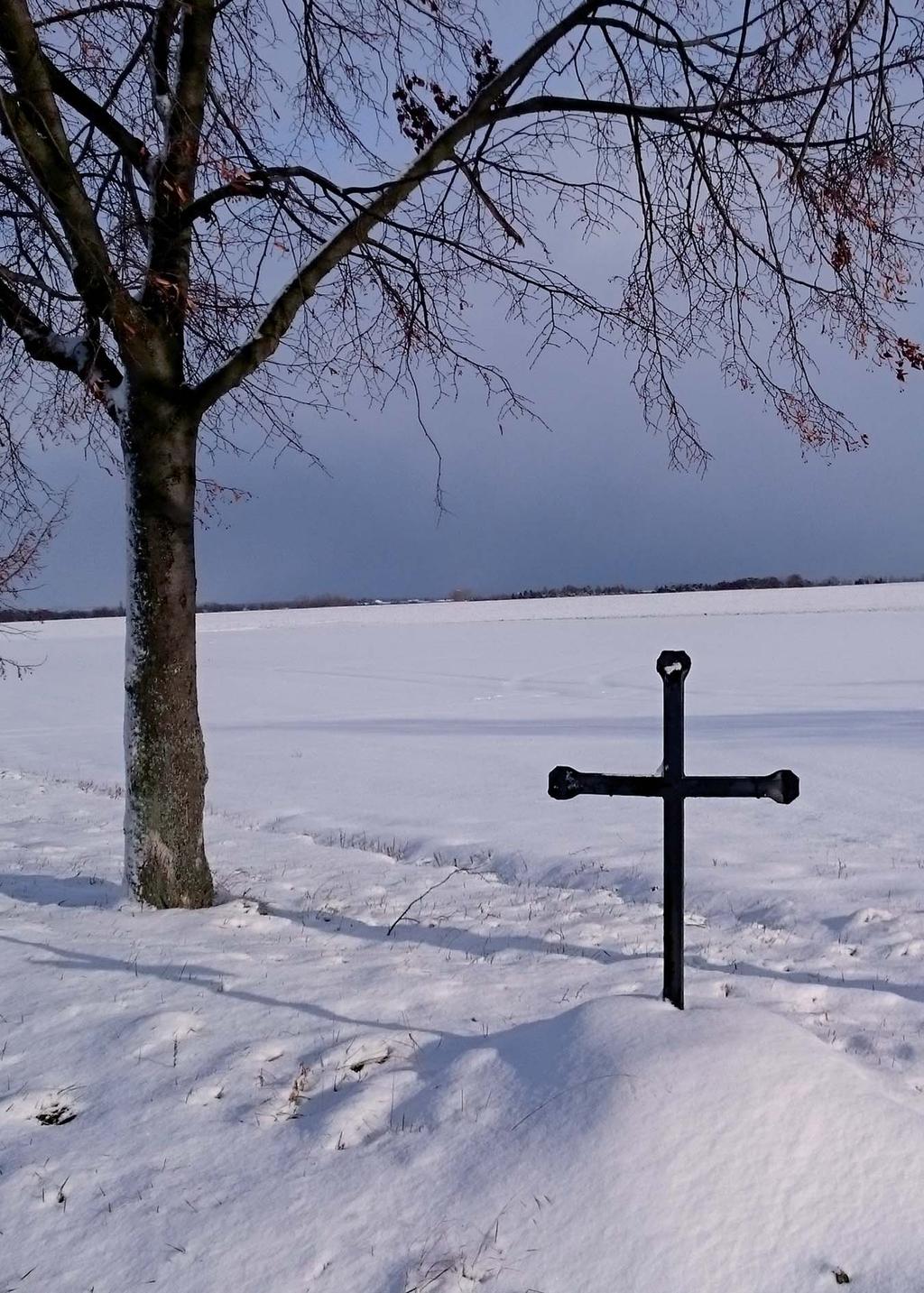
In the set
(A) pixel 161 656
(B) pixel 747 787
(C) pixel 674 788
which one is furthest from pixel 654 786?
(A) pixel 161 656

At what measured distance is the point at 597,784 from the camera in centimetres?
386

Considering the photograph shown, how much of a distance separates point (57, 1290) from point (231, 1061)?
1.19 meters

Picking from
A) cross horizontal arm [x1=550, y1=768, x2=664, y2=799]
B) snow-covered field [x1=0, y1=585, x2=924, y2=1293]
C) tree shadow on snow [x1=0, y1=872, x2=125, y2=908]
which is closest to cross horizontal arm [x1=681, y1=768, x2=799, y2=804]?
cross horizontal arm [x1=550, y1=768, x2=664, y2=799]

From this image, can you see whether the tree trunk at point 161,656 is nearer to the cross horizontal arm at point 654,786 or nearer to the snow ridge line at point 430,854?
the snow ridge line at point 430,854

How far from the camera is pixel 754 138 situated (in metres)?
5.65

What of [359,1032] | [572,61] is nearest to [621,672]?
[572,61]

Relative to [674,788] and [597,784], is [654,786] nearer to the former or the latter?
[674,788]

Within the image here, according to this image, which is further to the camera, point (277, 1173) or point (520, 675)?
point (520, 675)

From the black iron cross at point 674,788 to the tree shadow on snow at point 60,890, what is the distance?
370 cm

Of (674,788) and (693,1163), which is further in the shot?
(674,788)

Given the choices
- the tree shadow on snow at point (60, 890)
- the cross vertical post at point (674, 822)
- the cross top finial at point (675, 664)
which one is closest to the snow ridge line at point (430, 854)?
the tree shadow on snow at point (60, 890)

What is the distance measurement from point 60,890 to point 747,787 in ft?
16.9

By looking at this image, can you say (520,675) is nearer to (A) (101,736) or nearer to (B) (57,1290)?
(A) (101,736)

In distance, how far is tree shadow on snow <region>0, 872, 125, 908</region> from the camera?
629 centimetres
